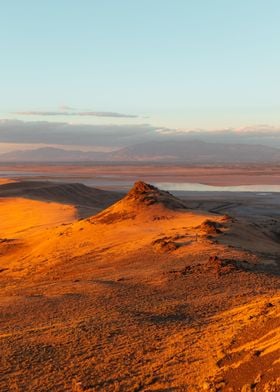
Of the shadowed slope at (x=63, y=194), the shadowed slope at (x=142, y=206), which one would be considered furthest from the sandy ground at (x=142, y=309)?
the shadowed slope at (x=63, y=194)

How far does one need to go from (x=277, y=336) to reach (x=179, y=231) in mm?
9997

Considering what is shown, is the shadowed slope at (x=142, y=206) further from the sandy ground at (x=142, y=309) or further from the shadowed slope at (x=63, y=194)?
the shadowed slope at (x=63, y=194)

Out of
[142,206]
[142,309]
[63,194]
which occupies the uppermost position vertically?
[142,206]

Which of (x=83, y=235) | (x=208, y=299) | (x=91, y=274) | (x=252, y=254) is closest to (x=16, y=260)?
(x=83, y=235)

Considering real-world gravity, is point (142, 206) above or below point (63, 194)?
above

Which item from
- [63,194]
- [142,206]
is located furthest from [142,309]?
[63,194]

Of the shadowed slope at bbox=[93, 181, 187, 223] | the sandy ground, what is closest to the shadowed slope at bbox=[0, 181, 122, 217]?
the shadowed slope at bbox=[93, 181, 187, 223]

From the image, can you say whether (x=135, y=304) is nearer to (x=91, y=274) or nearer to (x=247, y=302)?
(x=247, y=302)

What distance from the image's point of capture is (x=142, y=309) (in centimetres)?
910

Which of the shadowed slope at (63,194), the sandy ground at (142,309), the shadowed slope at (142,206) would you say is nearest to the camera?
the sandy ground at (142,309)

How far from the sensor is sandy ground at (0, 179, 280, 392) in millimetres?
6430

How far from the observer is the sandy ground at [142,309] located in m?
6.43

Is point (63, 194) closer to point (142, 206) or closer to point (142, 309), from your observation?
point (142, 206)

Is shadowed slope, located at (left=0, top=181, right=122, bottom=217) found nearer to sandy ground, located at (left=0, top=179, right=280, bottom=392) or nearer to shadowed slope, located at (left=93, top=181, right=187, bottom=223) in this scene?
shadowed slope, located at (left=93, top=181, right=187, bottom=223)
